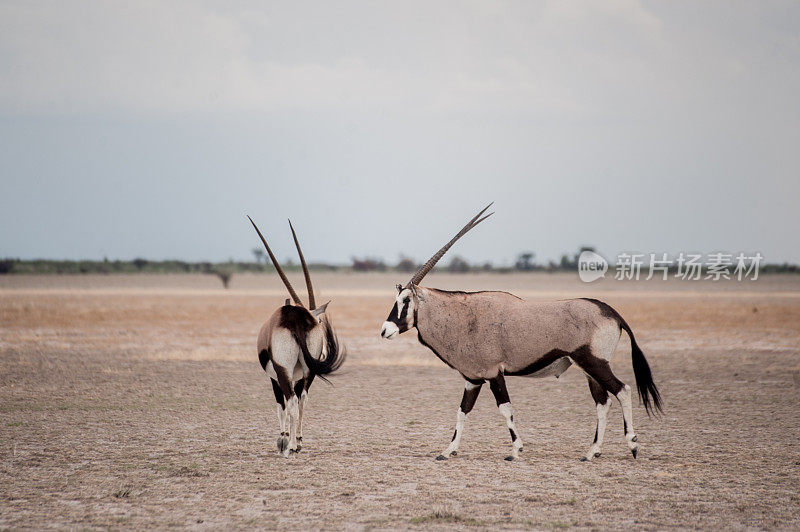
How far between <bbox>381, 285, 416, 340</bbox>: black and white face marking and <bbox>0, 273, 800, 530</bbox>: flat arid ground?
4.84ft

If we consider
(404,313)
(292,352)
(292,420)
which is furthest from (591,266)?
(292,352)

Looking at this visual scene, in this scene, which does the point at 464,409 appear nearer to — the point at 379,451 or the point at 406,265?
the point at 379,451

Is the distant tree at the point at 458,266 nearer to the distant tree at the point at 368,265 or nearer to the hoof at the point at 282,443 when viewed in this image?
the distant tree at the point at 368,265

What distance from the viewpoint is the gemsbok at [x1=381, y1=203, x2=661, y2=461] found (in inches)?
306

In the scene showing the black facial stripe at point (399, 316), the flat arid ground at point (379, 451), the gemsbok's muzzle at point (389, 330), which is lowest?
the flat arid ground at point (379, 451)

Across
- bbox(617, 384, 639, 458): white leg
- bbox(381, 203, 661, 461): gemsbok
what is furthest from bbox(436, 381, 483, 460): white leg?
bbox(617, 384, 639, 458): white leg

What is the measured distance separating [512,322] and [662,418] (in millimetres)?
4108

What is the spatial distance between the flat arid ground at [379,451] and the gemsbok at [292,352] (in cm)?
58

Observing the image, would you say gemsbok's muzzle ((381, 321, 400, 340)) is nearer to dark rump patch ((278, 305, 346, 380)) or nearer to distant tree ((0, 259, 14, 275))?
dark rump patch ((278, 305, 346, 380))

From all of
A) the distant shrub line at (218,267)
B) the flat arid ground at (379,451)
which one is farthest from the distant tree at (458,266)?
the flat arid ground at (379,451)

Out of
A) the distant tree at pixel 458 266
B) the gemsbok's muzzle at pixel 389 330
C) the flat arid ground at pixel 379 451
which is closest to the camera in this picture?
the flat arid ground at pixel 379 451

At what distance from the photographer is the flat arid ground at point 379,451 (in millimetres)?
6328

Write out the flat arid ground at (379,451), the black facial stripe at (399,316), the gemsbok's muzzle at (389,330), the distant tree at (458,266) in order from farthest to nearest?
the distant tree at (458,266)
the black facial stripe at (399,316)
the gemsbok's muzzle at (389,330)
the flat arid ground at (379,451)

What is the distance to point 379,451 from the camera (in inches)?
341
